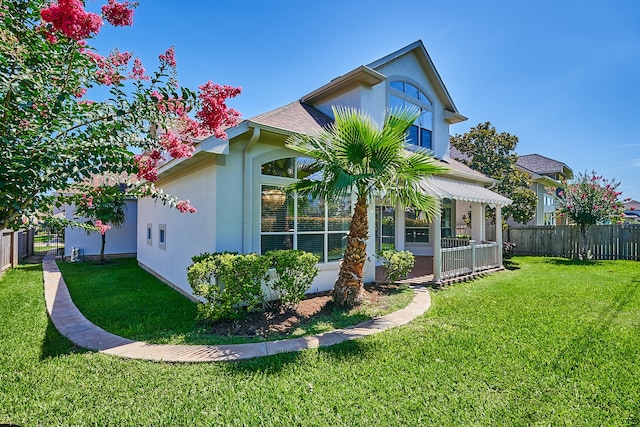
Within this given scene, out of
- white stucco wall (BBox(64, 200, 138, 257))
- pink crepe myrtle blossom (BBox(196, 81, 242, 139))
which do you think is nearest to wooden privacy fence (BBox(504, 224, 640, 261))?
pink crepe myrtle blossom (BBox(196, 81, 242, 139))

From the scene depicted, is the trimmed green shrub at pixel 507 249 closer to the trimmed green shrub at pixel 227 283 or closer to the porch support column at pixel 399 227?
the porch support column at pixel 399 227

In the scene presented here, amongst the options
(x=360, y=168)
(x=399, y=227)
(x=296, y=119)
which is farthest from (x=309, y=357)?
(x=399, y=227)

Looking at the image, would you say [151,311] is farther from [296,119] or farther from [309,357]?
[296,119]

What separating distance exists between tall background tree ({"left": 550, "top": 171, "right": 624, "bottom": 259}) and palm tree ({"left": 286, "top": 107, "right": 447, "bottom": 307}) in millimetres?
18315

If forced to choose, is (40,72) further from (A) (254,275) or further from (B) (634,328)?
(B) (634,328)

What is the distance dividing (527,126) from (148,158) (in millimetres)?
29230

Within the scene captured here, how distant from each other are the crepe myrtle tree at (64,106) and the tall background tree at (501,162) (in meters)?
23.9

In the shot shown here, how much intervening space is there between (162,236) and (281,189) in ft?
24.6

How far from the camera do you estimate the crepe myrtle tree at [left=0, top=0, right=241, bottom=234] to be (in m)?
3.22

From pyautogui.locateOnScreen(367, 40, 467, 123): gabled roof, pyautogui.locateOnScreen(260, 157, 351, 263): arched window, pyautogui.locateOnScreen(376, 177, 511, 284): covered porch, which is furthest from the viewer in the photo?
pyautogui.locateOnScreen(367, 40, 467, 123): gabled roof

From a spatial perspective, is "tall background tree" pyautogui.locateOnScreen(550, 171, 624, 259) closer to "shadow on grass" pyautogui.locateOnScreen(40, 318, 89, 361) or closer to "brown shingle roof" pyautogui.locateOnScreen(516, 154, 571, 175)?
"brown shingle roof" pyautogui.locateOnScreen(516, 154, 571, 175)

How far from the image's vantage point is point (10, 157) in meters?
2.96

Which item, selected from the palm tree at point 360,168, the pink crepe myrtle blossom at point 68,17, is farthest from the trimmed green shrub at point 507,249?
the pink crepe myrtle blossom at point 68,17

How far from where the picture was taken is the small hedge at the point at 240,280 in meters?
7.39
